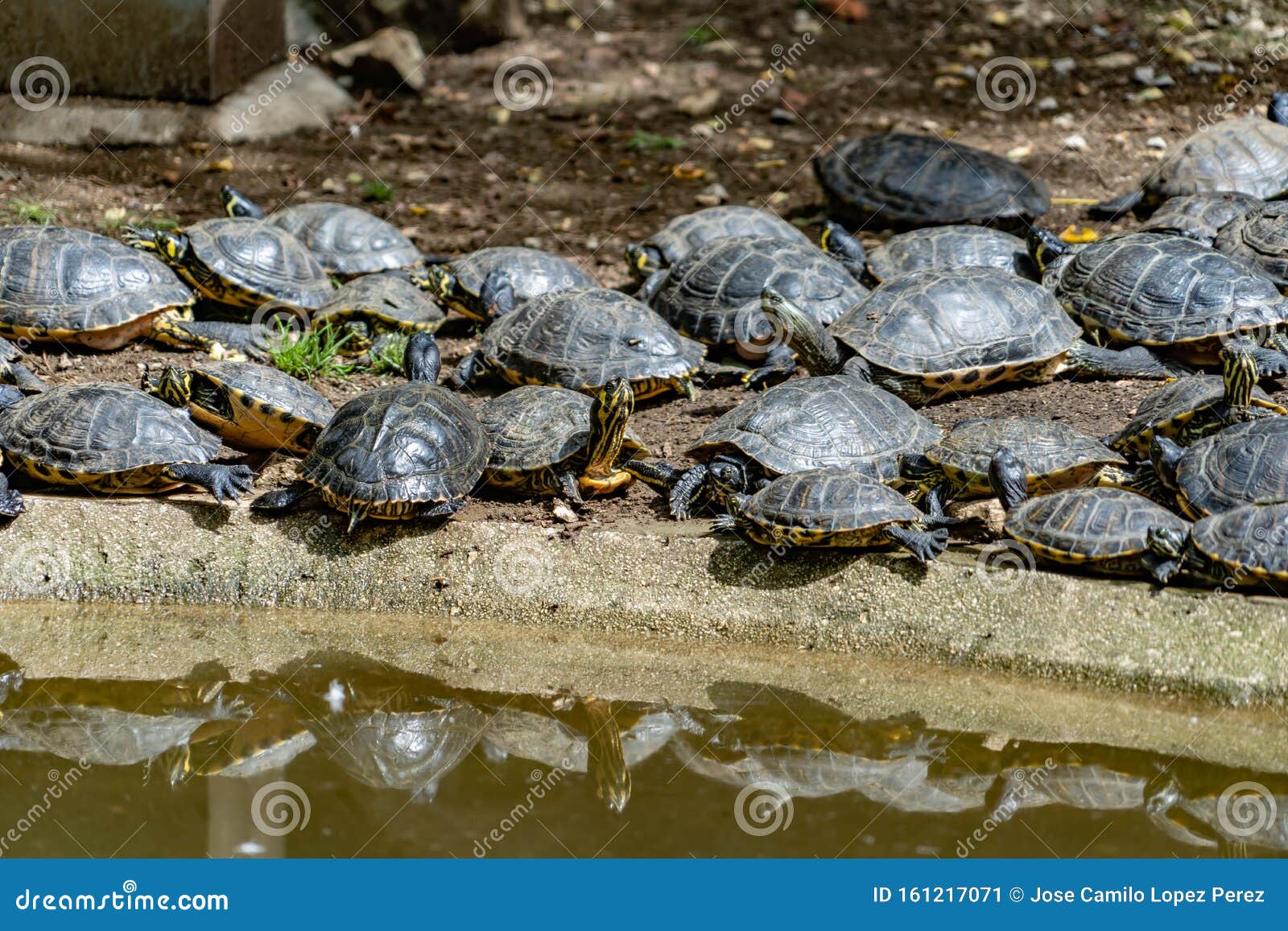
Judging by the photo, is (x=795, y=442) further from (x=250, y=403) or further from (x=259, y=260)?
(x=259, y=260)

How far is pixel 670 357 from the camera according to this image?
772 centimetres

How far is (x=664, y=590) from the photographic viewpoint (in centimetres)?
593

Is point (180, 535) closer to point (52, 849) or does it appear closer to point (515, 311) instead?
point (52, 849)

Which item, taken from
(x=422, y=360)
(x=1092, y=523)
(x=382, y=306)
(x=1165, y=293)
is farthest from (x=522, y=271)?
(x=1092, y=523)

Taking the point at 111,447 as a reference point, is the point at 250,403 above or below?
above

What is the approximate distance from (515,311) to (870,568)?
3.26 meters

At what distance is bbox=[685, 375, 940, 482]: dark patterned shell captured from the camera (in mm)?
6328

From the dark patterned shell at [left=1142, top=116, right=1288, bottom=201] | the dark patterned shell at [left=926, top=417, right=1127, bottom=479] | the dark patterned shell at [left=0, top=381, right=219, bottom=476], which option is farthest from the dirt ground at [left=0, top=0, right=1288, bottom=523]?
the dark patterned shell at [left=926, top=417, right=1127, bottom=479]

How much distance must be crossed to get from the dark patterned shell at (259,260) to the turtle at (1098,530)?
5.07m

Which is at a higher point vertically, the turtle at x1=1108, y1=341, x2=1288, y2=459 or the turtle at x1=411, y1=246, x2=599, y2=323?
the turtle at x1=1108, y1=341, x2=1288, y2=459

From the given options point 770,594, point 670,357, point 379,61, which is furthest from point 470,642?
point 379,61

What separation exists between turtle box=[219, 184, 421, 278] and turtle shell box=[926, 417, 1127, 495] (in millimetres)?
4795

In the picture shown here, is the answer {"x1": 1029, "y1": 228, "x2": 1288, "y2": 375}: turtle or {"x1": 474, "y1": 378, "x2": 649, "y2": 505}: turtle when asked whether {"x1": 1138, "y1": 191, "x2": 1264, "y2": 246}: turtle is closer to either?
{"x1": 1029, "y1": 228, "x2": 1288, "y2": 375}: turtle

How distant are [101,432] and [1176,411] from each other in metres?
5.23
